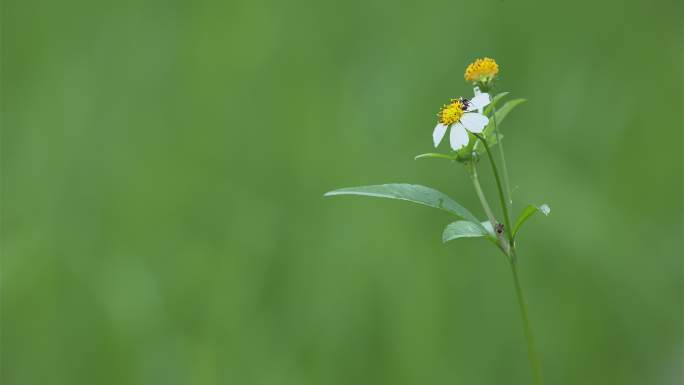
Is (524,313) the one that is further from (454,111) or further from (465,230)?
(454,111)

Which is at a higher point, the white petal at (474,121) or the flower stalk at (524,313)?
the white petal at (474,121)

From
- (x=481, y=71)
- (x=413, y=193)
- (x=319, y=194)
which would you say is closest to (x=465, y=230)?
(x=413, y=193)

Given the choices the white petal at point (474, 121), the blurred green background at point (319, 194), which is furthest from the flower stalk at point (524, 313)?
the blurred green background at point (319, 194)

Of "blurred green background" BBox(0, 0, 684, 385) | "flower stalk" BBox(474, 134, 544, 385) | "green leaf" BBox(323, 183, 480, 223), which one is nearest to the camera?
"flower stalk" BBox(474, 134, 544, 385)

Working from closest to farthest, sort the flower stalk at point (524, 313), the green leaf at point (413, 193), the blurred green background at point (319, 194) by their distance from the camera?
the flower stalk at point (524, 313), the green leaf at point (413, 193), the blurred green background at point (319, 194)

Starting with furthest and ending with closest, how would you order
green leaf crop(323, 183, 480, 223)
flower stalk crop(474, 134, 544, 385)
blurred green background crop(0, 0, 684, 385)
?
1. blurred green background crop(0, 0, 684, 385)
2. green leaf crop(323, 183, 480, 223)
3. flower stalk crop(474, 134, 544, 385)

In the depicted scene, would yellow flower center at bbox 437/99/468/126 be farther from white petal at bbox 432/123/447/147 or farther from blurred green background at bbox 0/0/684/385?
blurred green background at bbox 0/0/684/385

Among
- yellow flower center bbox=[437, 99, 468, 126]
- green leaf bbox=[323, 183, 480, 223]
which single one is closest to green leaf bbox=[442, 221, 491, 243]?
green leaf bbox=[323, 183, 480, 223]

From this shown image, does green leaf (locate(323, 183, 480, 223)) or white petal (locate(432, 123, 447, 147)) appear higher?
white petal (locate(432, 123, 447, 147))

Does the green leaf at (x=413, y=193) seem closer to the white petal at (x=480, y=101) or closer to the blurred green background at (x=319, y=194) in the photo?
the white petal at (x=480, y=101)
